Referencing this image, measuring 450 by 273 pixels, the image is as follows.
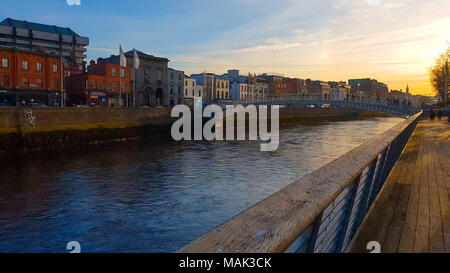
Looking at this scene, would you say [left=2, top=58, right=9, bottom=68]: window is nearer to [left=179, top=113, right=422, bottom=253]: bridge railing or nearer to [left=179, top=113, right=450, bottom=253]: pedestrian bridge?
[left=179, top=113, right=450, bottom=253]: pedestrian bridge

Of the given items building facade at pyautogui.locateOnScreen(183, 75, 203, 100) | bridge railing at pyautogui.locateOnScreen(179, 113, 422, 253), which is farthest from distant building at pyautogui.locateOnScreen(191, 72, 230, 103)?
bridge railing at pyautogui.locateOnScreen(179, 113, 422, 253)

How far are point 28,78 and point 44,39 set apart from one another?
49218mm

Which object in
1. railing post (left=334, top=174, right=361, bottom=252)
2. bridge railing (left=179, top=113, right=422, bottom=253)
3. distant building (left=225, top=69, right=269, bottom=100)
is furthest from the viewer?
distant building (left=225, top=69, right=269, bottom=100)

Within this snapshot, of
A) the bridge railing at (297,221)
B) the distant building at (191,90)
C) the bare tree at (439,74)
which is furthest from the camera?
the distant building at (191,90)

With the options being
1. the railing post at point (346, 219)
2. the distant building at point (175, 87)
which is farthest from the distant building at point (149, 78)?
the railing post at point (346, 219)

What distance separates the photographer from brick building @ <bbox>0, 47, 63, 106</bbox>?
40.3m

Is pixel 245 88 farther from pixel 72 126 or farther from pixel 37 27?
pixel 72 126

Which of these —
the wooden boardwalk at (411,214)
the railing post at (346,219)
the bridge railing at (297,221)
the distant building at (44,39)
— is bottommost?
the wooden boardwalk at (411,214)

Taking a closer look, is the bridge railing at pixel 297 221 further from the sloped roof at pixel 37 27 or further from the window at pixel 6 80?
the sloped roof at pixel 37 27

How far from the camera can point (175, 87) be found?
70250 mm

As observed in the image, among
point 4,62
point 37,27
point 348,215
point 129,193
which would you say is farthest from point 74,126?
point 37,27

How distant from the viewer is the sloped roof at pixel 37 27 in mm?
80375

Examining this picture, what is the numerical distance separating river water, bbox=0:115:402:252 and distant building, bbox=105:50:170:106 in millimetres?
37415

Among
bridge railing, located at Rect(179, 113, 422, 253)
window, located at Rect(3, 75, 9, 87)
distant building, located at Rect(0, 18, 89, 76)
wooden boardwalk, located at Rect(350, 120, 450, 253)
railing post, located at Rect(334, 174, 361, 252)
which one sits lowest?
wooden boardwalk, located at Rect(350, 120, 450, 253)
